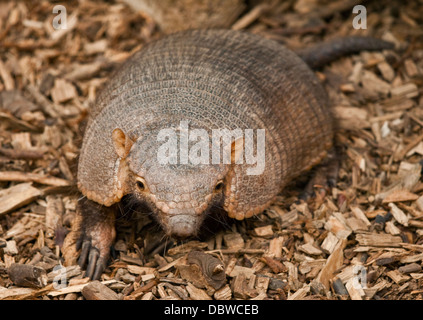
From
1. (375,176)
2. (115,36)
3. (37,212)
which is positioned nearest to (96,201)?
(37,212)

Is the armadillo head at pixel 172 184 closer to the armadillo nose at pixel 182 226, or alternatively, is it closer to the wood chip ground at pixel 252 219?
the armadillo nose at pixel 182 226

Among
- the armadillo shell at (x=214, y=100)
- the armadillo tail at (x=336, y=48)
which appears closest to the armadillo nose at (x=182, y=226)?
the armadillo shell at (x=214, y=100)

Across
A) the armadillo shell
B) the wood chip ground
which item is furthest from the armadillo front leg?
the armadillo shell

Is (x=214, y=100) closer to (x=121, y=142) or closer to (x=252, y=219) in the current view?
(x=121, y=142)

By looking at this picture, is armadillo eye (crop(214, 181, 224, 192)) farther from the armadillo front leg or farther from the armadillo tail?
the armadillo tail

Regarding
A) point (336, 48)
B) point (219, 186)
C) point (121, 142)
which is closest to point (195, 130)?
point (219, 186)

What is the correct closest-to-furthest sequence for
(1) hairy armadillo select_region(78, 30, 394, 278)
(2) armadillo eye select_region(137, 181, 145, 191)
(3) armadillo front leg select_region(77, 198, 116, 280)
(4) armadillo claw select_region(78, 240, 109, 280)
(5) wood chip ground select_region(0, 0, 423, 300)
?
(1) hairy armadillo select_region(78, 30, 394, 278) → (2) armadillo eye select_region(137, 181, 145, 191) → (5) wood chip ground select_region(0, 0, 423, 300) → (4) armadillo claw select_region(78, 240, 109, 280) → (3) armadillo front leg select_region(77, 198, 116, 280)

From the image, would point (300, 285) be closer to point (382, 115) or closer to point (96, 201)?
point (96, 201)
